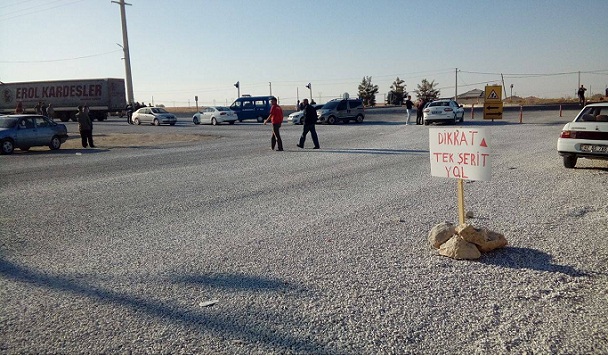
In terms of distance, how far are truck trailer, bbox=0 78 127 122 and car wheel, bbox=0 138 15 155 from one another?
28.7m

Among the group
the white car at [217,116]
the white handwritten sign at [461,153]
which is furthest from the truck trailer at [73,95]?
the white handwritten sign at [461,153]

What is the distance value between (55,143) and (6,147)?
6.36ft

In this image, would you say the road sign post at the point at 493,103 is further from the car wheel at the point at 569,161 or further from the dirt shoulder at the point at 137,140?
the car wheel at the point at 569,161

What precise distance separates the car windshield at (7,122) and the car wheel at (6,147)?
0.73 metres

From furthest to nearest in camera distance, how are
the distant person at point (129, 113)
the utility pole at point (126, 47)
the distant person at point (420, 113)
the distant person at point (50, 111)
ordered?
1. the utility pole at point (126, 47)
2. the distant person at point (50, 111)
3. the distant person at point (129, 113)
4. the distant person at point (420, 113)

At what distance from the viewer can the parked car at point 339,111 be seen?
1403 inches

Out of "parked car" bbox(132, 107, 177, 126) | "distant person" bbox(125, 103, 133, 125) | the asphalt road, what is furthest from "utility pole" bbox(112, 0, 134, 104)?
the asphalt road

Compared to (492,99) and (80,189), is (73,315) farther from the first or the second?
(492,99)

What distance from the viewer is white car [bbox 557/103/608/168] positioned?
35.1 feet

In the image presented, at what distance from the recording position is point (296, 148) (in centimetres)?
1859

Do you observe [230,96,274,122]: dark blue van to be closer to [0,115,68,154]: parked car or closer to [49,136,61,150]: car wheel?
[0,115,68,154]: parked car

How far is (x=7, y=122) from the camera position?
64.5 ft

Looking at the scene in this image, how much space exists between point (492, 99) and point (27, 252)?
30.2 m

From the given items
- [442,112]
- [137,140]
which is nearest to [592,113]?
[442,112]
